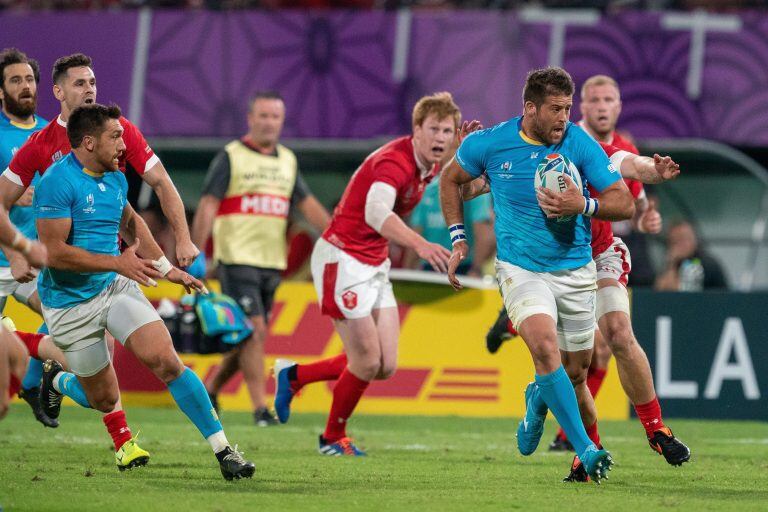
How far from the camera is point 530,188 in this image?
7039 mm

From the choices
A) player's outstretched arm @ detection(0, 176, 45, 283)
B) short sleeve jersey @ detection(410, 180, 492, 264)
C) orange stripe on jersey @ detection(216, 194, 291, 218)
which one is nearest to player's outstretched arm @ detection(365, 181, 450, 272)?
player's outstretched arm @ detection(0, 176, 45, 283)

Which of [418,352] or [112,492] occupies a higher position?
[112,492]

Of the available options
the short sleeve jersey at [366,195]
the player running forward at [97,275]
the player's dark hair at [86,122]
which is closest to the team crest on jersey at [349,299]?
the short sleeve jersey at [366,195]

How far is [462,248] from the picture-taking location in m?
7.32

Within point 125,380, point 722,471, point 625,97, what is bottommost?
point 125,380

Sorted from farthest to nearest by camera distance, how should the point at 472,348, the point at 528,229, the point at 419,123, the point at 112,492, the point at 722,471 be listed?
the point at 472,348 < the point at 419,123 < the point at 722,471 < the point at 528,229 < the point at 112,492

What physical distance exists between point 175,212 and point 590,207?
2.30 metres

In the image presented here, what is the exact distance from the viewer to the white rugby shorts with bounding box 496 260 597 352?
695 centimetres

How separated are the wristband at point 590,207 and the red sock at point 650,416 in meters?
1.33

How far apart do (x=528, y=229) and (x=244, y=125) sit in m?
9.04

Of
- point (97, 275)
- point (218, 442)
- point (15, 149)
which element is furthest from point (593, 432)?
point (15, 149)

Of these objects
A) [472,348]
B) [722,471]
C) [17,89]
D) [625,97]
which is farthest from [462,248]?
[625,97]

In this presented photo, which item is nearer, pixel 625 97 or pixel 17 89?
pixel 17 89

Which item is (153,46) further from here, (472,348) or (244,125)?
(472,348)
